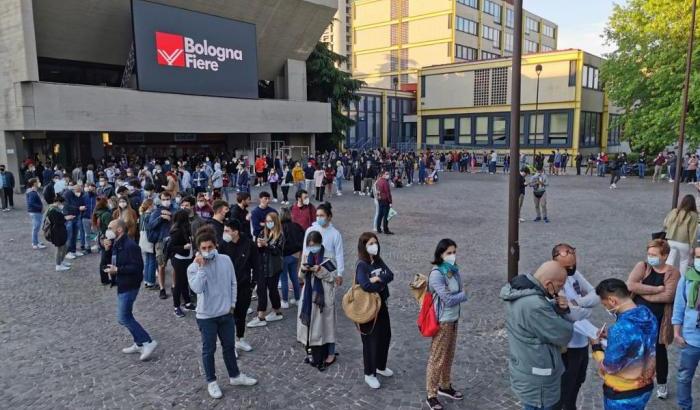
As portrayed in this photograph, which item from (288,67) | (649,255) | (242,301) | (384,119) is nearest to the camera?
(649,255)

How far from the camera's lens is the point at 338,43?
3263 inches

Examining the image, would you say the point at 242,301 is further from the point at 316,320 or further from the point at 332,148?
the point at 332,148

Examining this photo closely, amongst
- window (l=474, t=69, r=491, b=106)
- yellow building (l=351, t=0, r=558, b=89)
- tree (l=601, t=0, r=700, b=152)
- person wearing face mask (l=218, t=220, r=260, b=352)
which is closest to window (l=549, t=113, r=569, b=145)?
window (l=474, t=69, r=491, b=106)

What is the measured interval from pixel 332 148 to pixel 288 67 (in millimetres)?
7434

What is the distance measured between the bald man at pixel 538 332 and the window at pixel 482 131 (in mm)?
41336

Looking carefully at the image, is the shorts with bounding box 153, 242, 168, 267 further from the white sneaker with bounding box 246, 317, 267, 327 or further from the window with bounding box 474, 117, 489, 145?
the window with bounding box 474, 117, 489, 145

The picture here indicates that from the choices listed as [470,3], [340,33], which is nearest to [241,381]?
[470,3]

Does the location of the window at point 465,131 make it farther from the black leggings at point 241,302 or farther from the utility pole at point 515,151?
the black leggings at point 241,302

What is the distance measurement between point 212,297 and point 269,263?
1816mm

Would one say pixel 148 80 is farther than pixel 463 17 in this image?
No

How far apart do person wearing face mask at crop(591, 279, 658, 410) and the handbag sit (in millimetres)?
2184

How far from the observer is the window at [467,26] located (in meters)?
54.9

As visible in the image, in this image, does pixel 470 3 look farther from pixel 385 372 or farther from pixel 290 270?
pixel 385 372

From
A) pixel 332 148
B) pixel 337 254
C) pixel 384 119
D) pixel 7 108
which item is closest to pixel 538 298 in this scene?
pixel 337 254
